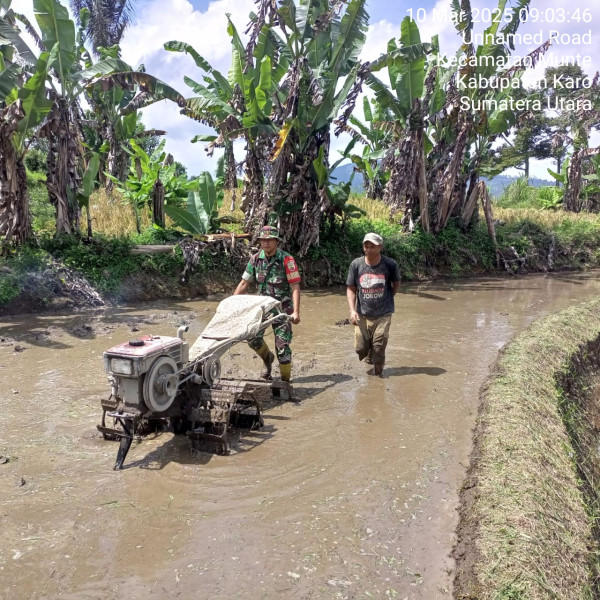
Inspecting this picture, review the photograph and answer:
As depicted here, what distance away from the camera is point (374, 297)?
607 centimetres

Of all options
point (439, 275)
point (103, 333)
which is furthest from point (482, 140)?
point (103, 333)

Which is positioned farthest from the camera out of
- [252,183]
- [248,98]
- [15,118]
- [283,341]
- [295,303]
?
[252,183]

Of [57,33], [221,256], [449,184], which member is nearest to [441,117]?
[449,184]

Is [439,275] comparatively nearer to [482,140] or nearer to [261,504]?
[482,140]

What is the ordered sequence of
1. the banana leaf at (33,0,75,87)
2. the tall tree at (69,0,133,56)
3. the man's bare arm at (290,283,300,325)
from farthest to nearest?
the tall tree at (69,0,133,56)
the banana leaf at (33,0,75,87)
the man's bare arm at (290,283,300,325)

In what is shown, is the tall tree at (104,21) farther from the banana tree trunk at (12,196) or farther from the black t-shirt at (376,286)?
the black t-shirt at (376,286)

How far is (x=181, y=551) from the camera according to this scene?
2982 mm

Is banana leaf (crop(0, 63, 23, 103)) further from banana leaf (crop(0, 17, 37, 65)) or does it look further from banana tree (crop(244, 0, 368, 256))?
banana tree (crop(244, 0, 368, 256))

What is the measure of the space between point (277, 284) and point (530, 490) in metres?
3.00

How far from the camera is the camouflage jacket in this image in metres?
5.50

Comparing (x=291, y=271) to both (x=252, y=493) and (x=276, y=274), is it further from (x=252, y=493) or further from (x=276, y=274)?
(x=252, y=493)

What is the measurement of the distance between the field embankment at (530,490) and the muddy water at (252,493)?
0.16 m

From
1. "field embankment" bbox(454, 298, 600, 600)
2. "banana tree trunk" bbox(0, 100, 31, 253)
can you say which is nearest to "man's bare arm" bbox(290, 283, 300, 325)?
"field embankment" bbox(454, 298, 600, 600)

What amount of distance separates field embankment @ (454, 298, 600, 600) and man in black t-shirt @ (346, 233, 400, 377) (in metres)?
1.27
